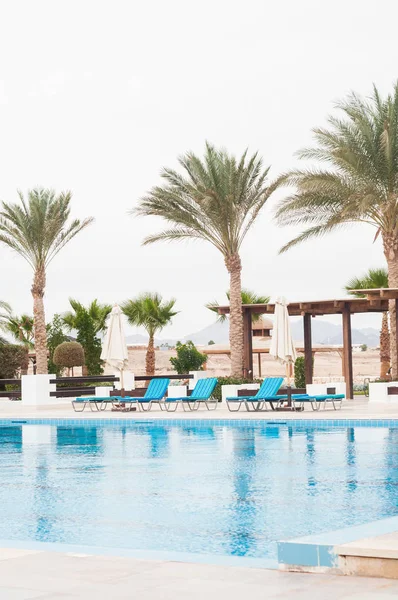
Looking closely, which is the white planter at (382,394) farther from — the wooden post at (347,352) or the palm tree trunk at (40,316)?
the palm tree trunk at (40,316)

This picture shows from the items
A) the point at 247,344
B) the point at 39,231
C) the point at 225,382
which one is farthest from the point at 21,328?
the point at 225,382

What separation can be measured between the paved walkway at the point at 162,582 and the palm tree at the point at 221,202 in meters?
23.3

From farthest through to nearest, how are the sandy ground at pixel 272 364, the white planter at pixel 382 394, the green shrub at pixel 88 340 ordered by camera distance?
the sandy ground at pixel 272 364 < the green shrub at pixel 88 340 < the white planter at pixel 382 394

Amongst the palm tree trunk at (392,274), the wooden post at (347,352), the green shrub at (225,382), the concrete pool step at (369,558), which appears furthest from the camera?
the green shrub at (225,382)

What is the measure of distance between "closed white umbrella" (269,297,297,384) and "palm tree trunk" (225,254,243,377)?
14.8 ft

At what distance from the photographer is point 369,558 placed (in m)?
4.94

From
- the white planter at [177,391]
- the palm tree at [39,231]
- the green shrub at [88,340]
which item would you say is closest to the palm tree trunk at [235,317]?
the white planter at [177,391]

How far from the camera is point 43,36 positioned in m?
25.4

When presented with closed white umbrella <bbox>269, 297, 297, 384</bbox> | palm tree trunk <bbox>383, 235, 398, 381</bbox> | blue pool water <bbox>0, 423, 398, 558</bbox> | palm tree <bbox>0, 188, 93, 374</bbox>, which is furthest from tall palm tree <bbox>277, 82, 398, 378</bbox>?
blue pool water <bbox>0, 423, 398, 558</bbox>

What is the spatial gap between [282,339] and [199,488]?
13540mm

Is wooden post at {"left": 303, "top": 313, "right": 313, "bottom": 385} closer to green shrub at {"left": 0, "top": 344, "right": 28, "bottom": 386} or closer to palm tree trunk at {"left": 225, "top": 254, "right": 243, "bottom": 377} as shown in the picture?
palm tree trunk at {"left": 225, "top": 254, "right": 243, "bottom": 377}

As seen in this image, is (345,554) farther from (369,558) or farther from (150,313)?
(150,313)

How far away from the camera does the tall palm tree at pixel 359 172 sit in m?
26.4

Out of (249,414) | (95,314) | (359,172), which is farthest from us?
(95,314)
